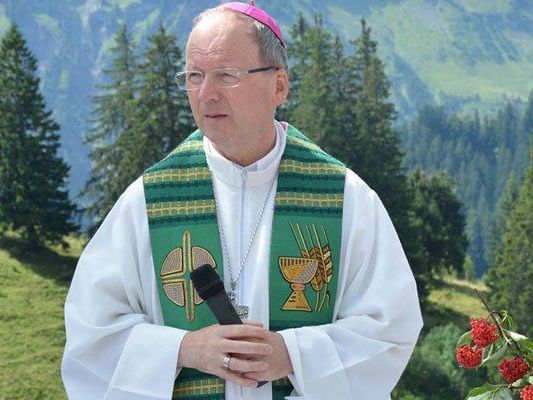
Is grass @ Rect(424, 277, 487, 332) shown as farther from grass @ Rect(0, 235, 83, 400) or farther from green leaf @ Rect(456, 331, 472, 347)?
green leaf @ Rect(456, 331, 472, 347)

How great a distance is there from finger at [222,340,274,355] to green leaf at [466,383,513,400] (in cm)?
119

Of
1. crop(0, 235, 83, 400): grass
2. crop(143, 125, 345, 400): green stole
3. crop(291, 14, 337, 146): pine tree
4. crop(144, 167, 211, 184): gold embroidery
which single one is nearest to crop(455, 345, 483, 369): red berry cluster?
crop(143, 125, 345, 400): green stole

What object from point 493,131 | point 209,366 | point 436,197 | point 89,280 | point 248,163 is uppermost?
point 248,163

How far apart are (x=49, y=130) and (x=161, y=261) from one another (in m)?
45.2

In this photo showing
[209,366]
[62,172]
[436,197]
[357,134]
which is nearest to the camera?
→ [209,366]

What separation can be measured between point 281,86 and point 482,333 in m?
1.45

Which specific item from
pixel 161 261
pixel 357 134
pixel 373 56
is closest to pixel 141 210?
pixel 161 261

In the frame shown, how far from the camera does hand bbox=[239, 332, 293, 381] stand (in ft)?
14.3

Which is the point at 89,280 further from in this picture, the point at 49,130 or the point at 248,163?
the point at 49,130

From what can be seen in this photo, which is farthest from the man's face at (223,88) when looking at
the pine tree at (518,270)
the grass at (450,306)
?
the grass at (450,306)

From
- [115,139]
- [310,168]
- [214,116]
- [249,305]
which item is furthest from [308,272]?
[115,139]

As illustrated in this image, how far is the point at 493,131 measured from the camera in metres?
192

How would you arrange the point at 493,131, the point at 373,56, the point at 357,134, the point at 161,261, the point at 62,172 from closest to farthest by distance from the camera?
the point at 161,261 < the point at 62,172 < the point at 357,134 < the point at 373,56 < the point at 493,131

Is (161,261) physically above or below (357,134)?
above
